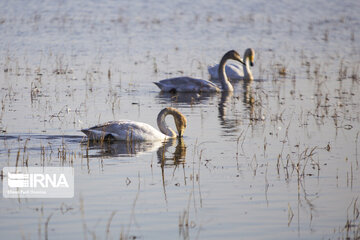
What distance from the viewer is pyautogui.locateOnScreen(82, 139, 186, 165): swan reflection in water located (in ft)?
32.8

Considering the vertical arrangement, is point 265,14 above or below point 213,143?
above

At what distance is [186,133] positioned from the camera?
12016 millimetres

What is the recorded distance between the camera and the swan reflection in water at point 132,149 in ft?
32.8

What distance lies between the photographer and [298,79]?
732 inches

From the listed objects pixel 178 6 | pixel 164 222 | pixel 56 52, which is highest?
pixel 178 6

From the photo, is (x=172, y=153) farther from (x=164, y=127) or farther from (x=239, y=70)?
(x=239, y=70)

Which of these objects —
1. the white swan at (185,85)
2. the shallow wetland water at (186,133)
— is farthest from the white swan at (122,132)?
the white swan at (185,85)

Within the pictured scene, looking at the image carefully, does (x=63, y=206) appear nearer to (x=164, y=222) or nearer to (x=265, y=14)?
(x=164, y=222)

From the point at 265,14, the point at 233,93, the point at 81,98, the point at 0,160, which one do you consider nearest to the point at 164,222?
the point at 0,160

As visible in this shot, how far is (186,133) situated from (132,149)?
174 centimetres

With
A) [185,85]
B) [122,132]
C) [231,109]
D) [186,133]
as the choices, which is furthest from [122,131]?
[185,85]

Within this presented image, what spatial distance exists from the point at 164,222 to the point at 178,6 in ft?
96.4

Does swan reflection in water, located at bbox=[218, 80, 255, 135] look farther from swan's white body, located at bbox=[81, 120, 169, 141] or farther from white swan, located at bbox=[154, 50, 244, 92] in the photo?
swan's white body, located at bbox=[81, 120, 169, 141]

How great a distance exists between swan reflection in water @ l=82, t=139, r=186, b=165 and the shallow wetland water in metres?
0.03
